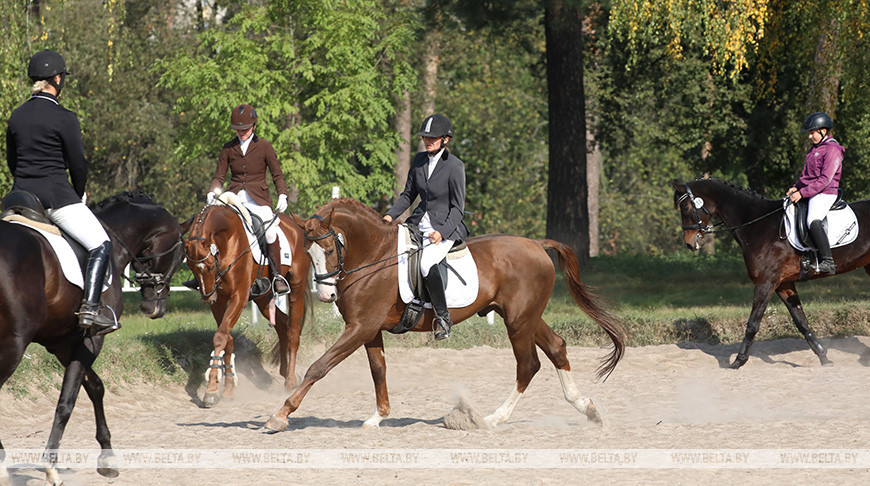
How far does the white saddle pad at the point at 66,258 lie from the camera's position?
21.9 feet

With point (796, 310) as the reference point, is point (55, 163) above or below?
above

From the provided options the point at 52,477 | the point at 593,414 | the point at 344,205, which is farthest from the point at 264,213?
the point at 52,477

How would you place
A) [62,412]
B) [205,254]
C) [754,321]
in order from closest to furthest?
[62,412], [205,254], [754,321]

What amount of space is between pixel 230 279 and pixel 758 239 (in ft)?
21.2

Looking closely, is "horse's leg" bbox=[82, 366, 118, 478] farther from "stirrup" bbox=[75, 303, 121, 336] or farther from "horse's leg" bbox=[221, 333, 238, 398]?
"horse's leg" bbox=[221, 333, 238, 398]

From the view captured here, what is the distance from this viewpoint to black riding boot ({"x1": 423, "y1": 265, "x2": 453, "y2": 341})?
8289 mm

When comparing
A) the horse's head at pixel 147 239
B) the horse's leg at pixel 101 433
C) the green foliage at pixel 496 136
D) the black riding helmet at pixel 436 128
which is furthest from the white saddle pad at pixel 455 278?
the green foliage at pixel 496 136

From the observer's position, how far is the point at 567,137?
19.8 m

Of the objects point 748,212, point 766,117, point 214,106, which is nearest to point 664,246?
point 766,117

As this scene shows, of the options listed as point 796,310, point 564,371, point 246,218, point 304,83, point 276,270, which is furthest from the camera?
point 304,83

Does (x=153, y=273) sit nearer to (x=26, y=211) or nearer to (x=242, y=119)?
(x=26, y=211)

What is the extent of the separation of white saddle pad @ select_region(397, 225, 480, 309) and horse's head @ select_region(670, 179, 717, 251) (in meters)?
4.55

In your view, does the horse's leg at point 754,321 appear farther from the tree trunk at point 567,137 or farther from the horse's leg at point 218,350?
the tree trunk at point 567,137

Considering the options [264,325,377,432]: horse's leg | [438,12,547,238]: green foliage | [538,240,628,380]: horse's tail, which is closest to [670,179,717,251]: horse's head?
[538,240,628,380]: horse's tail
